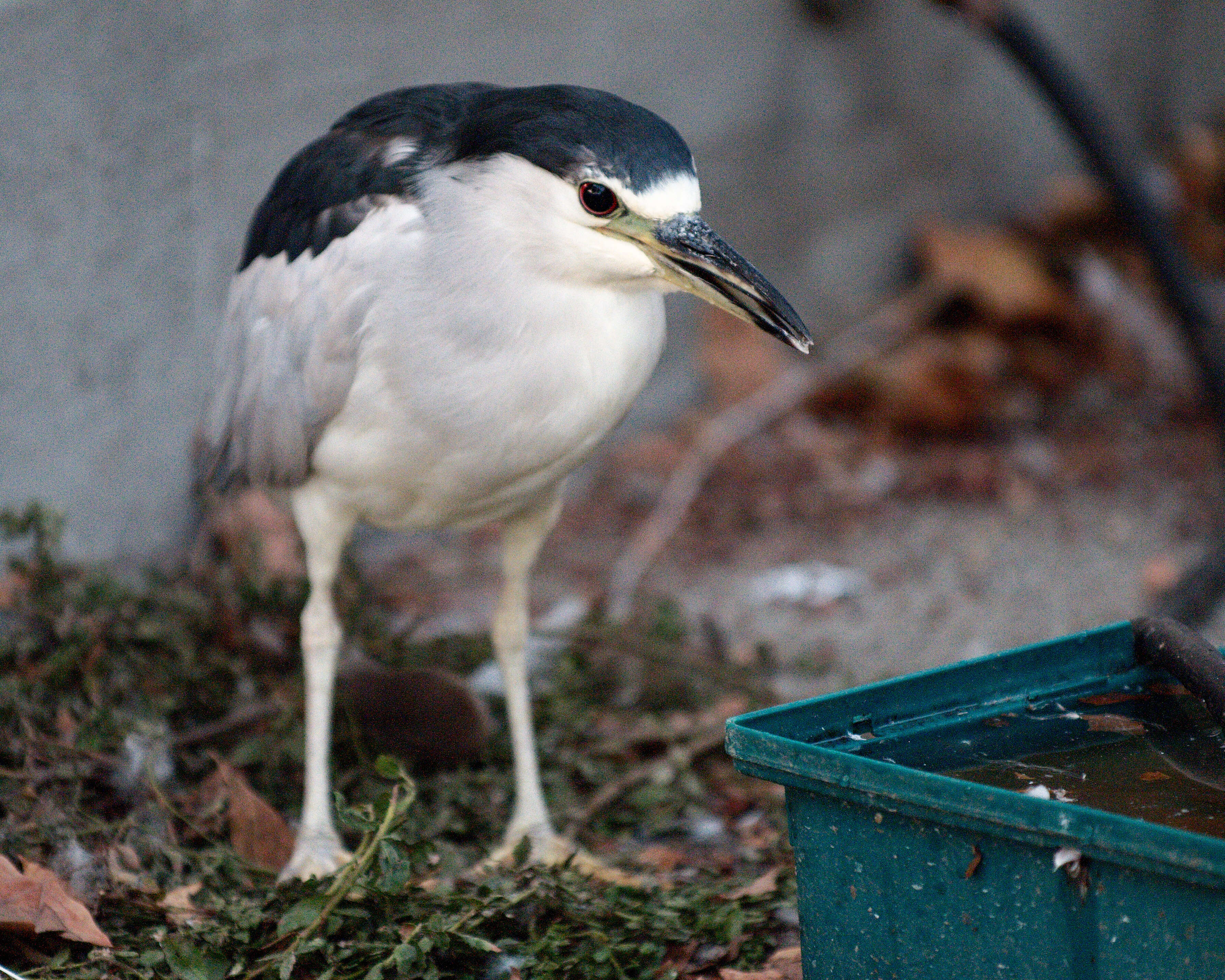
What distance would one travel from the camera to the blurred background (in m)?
3.97

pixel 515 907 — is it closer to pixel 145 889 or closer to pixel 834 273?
pixel 145 889

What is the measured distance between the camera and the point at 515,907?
2492 millimetres

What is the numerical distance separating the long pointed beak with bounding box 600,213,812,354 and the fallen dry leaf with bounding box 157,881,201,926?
1.31 meters

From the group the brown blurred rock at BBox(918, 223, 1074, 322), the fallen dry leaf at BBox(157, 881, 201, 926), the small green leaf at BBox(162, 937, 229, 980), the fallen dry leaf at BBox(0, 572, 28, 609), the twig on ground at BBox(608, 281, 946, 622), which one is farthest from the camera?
the brown blurred rock at BBox(918, 223, 1074, 322)

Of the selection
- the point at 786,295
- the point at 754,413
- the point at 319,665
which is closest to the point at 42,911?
the point at 319,665

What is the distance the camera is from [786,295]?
20.4 ft

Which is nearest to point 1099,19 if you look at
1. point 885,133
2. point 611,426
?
point 885,133

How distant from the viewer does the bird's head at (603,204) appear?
242 centimetres

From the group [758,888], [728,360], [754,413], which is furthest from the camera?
[728,360]

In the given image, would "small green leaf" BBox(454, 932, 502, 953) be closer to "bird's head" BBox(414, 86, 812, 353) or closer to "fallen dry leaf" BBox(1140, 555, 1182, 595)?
"bird's head" BBox(414, 86, 812, 353)

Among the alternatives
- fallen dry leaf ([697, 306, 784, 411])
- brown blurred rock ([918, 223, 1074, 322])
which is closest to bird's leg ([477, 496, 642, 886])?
fallen dry leaf ([697, 306, 784, 411])

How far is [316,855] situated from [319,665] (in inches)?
14.8

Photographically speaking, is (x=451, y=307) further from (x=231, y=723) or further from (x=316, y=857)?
(x=231, y=723)

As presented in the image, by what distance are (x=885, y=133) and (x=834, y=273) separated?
0.65 meters
